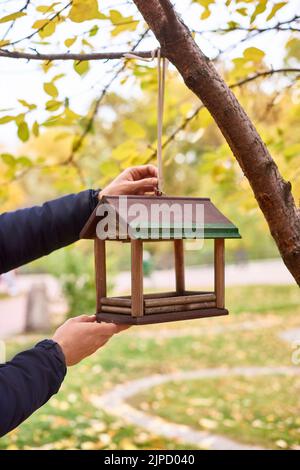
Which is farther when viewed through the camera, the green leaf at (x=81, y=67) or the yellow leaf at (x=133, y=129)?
the yellow leaf at (x=133, y=129)

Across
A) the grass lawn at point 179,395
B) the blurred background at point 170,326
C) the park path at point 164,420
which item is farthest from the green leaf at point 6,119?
the grass lawn at point 179,395

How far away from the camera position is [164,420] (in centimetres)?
574

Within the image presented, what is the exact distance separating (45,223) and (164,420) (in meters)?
3.87

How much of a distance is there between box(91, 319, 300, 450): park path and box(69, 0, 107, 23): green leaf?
2918 mm

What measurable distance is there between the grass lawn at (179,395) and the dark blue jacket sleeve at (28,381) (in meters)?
3.18

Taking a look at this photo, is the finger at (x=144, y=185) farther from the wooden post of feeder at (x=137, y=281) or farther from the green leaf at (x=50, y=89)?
the green leaf at (x=50, y=89)

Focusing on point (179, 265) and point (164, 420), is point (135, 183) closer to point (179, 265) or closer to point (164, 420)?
point (179, 265)

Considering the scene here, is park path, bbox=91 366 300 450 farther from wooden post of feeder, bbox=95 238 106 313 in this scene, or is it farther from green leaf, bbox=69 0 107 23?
green leaf, bbox=69 0 107 23

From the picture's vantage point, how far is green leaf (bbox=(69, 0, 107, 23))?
2051 millimetres

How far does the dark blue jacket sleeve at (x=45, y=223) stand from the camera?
2381 millimetres

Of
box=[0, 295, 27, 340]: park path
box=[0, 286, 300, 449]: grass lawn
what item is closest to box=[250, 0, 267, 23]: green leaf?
box=[0, 286, 300, 449]: grass lawn

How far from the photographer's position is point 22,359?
5.91ft

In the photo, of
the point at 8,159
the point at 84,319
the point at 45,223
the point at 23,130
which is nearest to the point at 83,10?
the point at 23,130
